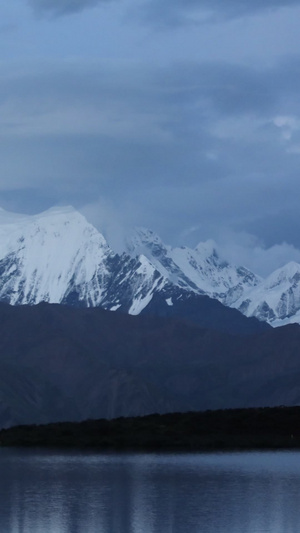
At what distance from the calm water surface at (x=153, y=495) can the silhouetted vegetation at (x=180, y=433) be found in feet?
77.9

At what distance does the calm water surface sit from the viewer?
224ft

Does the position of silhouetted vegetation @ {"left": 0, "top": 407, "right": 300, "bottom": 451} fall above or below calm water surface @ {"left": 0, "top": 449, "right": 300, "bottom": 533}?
above

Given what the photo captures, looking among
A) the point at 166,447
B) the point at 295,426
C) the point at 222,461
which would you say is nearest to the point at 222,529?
the point at 222,461

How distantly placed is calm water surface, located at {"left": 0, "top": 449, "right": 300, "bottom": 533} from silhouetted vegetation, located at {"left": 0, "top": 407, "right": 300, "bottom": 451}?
23.8 m

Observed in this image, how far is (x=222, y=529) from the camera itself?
65688 millimetres

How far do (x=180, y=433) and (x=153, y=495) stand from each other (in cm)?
6228

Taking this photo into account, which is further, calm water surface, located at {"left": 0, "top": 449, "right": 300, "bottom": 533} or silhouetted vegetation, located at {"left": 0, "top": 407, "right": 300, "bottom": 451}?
silhouetted vegetation, located at {"left": 0, "top": 407, "right": 300, "bottom": 451}

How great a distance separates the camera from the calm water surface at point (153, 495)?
68375 millimetres

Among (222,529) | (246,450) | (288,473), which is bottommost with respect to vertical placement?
(222,529)

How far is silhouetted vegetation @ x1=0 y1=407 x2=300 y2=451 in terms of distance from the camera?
13550 centimetres

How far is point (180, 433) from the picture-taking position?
14338cm

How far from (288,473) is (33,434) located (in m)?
63.7

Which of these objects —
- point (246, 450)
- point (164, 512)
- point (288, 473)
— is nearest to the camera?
point (164, 512)

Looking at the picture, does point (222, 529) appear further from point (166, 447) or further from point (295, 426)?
point (295, 426)
